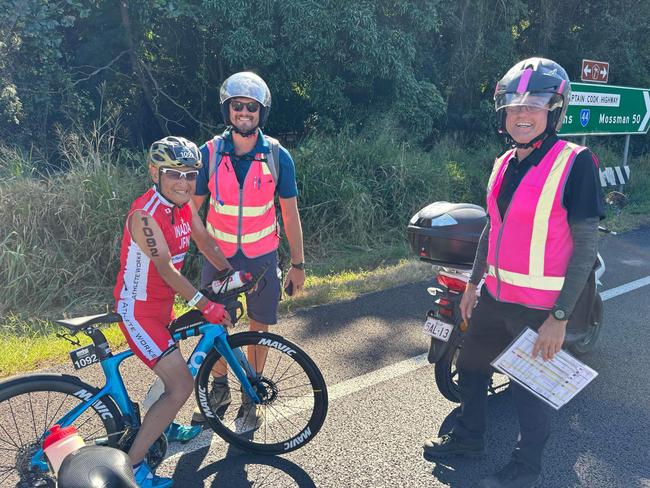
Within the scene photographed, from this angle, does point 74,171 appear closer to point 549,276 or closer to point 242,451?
point 242,451

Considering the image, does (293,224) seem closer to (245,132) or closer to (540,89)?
(245,132)

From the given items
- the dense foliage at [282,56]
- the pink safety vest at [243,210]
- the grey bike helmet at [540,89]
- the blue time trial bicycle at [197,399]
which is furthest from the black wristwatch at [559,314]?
the dense foliage at [282,56]

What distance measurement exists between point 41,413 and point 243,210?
5.09 ft

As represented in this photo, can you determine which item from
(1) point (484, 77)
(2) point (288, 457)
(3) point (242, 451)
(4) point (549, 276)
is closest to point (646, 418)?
(4) point (549, 276)

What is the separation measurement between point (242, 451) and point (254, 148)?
1803 mm

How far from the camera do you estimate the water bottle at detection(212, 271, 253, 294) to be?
9.86ft

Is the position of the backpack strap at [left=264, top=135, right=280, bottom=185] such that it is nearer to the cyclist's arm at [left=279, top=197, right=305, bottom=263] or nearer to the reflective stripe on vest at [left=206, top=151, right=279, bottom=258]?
the reflective stripe on vest at [left=206, top=151, right=279, bottom=258]

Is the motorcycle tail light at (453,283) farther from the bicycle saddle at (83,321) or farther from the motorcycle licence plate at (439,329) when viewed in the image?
the bicycle saddle at (83,321)

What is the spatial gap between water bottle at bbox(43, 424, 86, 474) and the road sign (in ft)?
37.5

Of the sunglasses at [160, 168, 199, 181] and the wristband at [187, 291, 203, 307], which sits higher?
the sunglasses at [160, 168, 199, 181]

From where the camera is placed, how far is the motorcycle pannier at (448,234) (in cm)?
369

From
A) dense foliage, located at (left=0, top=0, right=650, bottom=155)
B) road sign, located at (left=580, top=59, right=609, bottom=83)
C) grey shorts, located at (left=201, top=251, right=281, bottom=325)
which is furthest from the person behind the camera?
road sign, located at (left=580, top=59, right=609, bottom=83)

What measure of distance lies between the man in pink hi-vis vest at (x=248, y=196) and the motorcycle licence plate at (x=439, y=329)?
98cm

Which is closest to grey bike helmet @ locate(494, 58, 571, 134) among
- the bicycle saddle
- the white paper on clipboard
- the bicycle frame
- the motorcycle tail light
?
the white paper on clipboard
